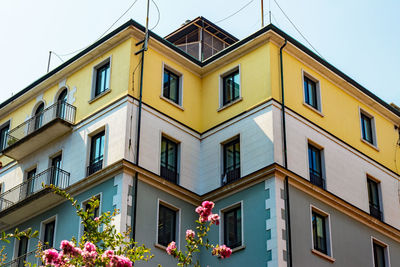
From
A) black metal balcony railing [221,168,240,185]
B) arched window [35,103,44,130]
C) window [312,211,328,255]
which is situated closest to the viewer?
window [312,211,328,255]

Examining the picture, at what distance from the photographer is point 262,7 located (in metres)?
37.3

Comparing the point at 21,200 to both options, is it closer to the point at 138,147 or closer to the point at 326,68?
the point at 138,147

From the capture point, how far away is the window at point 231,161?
33188mm

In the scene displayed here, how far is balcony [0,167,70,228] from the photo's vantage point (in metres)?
33.7

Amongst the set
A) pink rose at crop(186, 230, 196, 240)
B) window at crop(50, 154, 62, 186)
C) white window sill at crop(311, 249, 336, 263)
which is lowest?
pink rose at crop(186, 230, 196, 240)

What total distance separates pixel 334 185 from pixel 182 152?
686 centimetres

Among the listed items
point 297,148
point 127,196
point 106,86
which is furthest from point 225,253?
point 106,86

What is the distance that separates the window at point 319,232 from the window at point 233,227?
10.2 feet

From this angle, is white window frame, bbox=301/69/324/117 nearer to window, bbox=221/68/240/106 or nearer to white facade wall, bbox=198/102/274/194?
white facade wall, bbox=198/102/274/194

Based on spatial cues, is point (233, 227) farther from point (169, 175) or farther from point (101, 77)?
point (101, 77)

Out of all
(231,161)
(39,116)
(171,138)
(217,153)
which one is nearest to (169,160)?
(171,138)

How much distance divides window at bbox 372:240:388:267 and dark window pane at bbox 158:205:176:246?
9.47 m

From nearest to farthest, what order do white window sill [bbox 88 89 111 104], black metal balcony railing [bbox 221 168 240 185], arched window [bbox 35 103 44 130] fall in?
1. black metal balcony railing [bbox 221 168 240 185]
2. white window sill [bbox 88 89 111 104]
3. arched window [bbox 35 103 44 130]

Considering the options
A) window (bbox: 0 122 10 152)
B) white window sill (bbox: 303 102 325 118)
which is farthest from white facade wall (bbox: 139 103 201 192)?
window (bbox: 0 122 10 152)
